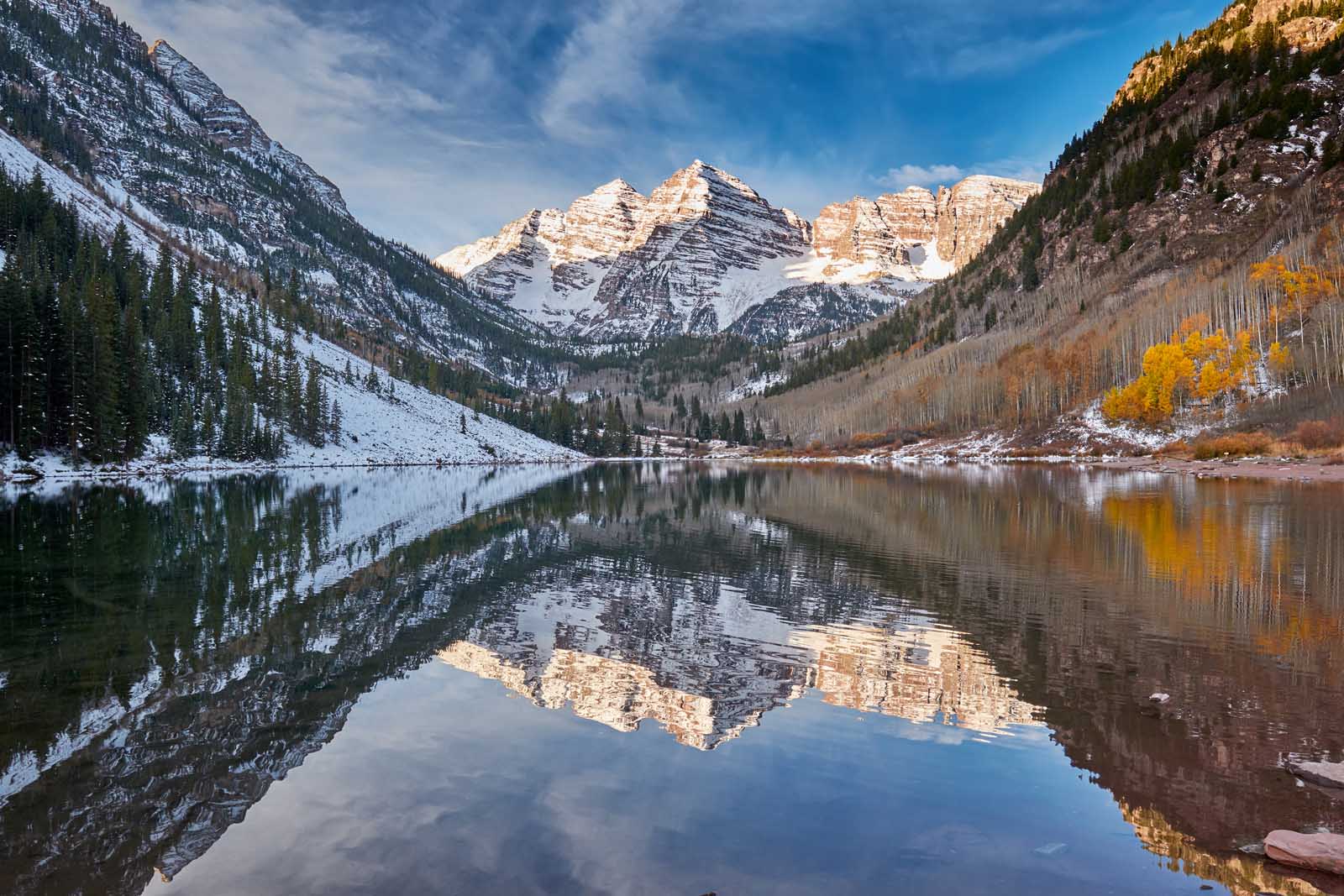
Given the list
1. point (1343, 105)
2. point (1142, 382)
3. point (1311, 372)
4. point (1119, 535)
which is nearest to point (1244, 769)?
point (1119, 535)

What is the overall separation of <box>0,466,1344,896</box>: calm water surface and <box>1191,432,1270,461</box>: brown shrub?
58.9 metres

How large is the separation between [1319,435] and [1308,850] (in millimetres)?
79951

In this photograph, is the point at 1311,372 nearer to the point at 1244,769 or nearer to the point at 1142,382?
the point at 1142,382

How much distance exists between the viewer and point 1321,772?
27.8ft

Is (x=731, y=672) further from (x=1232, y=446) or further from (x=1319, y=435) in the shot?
(x=1232, y=446)

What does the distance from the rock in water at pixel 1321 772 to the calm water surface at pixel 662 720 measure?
27 cm

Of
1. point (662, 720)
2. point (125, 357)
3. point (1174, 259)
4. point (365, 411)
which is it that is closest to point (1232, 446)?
point (1174, 259)

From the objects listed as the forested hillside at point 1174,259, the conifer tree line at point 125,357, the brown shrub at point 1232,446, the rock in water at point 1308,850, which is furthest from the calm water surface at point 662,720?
the forested hillside at point 1174,259

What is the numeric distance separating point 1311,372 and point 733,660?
94.7 metres

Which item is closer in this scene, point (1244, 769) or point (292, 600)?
point (1244, 769)

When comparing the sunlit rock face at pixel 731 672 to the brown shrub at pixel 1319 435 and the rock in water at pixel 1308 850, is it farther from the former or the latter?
the brown shrub at pixel 1319 435

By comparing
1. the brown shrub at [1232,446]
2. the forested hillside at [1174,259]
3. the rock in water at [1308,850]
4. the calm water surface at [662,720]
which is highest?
the forested hillside at [1174,259]

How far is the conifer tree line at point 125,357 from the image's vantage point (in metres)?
63.7

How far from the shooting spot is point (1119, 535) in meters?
29.0
